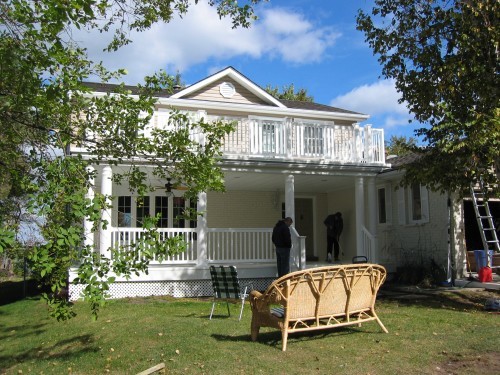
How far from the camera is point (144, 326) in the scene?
8336mm

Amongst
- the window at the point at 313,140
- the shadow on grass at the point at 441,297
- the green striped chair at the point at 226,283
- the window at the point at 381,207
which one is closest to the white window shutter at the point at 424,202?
the window at the point at 381,207

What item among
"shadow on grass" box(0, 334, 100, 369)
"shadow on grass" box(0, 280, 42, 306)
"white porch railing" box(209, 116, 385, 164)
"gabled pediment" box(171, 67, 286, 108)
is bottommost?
"shadow on grass" box(0, 280, 42, 306)

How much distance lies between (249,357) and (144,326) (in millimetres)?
2752

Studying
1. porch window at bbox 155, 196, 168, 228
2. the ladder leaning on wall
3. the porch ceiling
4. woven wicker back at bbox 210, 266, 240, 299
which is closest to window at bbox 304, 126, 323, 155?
the porch ceiling

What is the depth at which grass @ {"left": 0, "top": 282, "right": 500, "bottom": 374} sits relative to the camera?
231 inches

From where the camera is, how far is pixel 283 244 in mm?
12562

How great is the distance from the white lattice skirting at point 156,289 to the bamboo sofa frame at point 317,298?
560 centimetres

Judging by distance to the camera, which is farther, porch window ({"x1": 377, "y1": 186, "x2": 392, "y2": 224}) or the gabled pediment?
the gabled pediment

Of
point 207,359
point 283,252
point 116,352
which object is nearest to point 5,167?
point 116,352

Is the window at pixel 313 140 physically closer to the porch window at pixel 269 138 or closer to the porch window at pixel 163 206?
the porch window at pixel 269 138

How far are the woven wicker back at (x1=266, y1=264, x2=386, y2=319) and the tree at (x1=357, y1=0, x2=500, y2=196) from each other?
3.83m

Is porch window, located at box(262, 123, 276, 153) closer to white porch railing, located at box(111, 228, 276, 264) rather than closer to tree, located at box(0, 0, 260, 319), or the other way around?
white porch railing, located at box(111, 228, 276, 264)

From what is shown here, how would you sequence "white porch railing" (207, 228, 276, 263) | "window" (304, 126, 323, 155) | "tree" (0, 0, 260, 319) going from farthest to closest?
"window" (304, 126, 323, 155), "white porch railing" (207, 228, 276, 263), "tree" (0, 0, 260, 319)

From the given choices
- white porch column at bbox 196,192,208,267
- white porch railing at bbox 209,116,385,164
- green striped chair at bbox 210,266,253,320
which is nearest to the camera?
green striped chair at bbox 210,266,253,320
